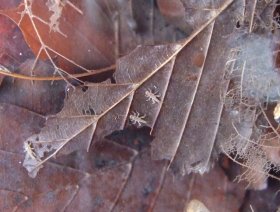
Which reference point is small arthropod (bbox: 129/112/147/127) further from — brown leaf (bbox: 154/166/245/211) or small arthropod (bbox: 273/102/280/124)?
small arthropod (bbox: 273/102/280/124)

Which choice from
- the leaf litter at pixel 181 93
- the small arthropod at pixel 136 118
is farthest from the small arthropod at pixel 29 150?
the small arthropod at pixel 136 118

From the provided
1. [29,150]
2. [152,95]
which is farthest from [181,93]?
[29,150]

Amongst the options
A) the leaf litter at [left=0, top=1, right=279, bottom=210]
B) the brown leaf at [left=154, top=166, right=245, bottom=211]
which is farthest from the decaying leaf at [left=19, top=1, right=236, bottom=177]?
the brown leaf at [left=154, top=166, right=245, bottom=211]

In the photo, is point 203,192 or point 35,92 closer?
point 35,92

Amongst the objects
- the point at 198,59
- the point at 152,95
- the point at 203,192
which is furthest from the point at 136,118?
the point at 203,192

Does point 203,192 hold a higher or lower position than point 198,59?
lower

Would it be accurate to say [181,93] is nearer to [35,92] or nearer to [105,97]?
[105,97]

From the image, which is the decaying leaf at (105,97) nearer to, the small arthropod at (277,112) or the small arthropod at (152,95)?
the small arthropod at (152,95)

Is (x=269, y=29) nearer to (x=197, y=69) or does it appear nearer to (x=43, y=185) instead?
(x=197, y=69)

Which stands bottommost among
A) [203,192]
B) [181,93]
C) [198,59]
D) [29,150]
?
[203,192]

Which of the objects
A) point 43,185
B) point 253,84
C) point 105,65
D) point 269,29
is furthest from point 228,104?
point 43,185

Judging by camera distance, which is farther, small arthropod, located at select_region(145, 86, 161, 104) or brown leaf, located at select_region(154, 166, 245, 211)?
brown leaf, located at select_region(154, 166, 245, 211)

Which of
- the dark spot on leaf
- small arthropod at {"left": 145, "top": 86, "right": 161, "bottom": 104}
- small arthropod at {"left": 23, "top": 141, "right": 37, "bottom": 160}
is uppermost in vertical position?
the dark spot on leaf
